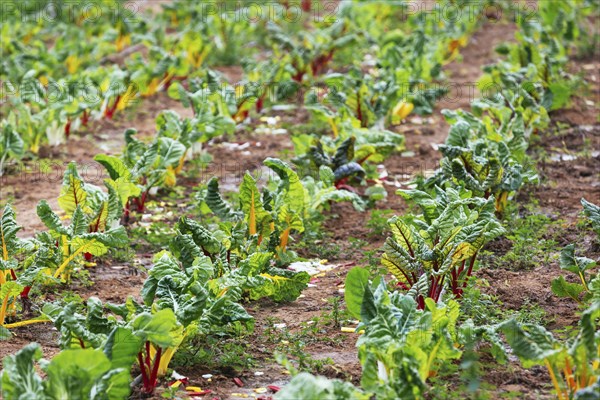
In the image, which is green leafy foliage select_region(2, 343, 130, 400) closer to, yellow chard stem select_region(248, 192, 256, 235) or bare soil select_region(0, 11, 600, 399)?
bare soil select_region(0, 11, 600, 399)

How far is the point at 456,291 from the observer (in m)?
5.46

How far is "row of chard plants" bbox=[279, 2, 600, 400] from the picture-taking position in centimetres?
406

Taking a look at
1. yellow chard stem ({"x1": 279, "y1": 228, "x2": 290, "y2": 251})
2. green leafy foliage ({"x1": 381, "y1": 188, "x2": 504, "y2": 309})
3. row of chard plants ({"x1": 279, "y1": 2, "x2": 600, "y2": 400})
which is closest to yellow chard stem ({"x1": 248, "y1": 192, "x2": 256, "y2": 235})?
yellow chard stem ({"x1": 279, "y1": 228, "x2": 290, "y2": 251})

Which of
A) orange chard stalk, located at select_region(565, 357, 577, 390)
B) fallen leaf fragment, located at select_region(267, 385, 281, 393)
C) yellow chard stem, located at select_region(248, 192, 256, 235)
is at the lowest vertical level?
fallen leaf fragment, located at select_region(267, 385, 281, 393)

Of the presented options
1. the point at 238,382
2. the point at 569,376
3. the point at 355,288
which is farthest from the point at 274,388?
the point at 569,376

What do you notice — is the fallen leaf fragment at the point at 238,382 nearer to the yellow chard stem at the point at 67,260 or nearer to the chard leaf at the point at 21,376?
the chard leaf at the point at 21,376

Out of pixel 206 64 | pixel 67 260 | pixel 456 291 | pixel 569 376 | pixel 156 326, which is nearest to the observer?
pixel 569 376

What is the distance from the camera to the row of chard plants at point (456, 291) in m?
4.06

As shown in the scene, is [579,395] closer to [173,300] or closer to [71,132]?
[173,300]

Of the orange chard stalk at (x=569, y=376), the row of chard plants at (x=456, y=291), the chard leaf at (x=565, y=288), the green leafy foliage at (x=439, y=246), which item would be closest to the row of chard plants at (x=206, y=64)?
the row of chard plants at (x=456, y=291)

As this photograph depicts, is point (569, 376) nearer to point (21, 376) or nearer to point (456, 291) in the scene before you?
point (456, 291)

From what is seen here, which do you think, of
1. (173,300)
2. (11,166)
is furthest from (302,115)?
(173,300)

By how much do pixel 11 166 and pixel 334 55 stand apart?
4593 millimetres

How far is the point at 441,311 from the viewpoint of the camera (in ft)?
14.7
